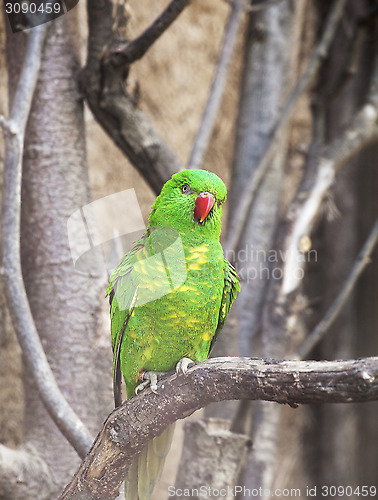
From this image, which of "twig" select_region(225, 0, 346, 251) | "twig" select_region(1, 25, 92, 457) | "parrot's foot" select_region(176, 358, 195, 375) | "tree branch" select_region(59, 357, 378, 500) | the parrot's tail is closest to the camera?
"tree branch" select_region(59, 357, 378, 500)

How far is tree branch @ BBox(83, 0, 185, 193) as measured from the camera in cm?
182

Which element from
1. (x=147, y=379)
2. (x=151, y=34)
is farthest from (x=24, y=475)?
(x=151, y=34)

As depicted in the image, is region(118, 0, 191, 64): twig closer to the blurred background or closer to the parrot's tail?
the blurred background

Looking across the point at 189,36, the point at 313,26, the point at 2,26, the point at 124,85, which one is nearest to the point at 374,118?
the point at 313,26

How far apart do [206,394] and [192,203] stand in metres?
0.42

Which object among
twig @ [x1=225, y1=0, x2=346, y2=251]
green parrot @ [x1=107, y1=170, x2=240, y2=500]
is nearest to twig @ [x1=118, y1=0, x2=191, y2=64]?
green parrot @ [x1=107, y1=170, x2=240, y2=500]

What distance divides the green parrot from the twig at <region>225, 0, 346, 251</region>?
92 cm

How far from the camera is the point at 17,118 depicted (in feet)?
5.73

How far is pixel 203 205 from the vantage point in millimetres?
1264

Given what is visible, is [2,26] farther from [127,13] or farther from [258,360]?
[258,360]

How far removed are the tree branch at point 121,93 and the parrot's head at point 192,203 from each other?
26.2 inches

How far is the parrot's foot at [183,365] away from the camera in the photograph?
1254mm

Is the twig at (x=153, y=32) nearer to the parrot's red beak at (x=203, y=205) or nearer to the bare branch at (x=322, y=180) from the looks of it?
the parrot's red beak at (x=203, y=205)

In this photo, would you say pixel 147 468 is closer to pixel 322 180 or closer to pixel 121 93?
pixel 121 93
